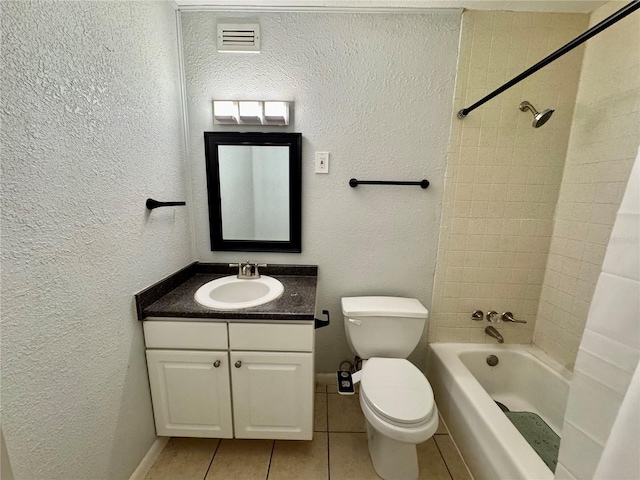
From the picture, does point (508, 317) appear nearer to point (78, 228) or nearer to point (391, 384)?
point (391, 384)

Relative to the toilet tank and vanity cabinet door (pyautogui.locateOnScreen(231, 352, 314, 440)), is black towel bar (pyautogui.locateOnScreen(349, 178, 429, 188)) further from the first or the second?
vanity cabinet door (pyautogui.locateOnScreen(231, 352, 314, 440))

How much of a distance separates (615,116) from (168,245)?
2262 millimetres

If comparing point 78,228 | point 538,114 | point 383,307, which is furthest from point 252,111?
point 538,114

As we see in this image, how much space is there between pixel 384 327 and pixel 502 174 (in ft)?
3.63

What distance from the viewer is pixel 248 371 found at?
117cm

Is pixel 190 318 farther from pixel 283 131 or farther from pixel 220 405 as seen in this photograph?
pixel 283 131

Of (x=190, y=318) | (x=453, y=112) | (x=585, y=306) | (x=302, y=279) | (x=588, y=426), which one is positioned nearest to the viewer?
(x=588, y=426)

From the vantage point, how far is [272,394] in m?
1.19

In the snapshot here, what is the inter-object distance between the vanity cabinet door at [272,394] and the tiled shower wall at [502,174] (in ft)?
3.03

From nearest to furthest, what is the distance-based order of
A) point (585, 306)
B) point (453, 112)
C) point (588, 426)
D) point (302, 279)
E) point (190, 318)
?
point (588, 426) < point (190, 318) < point (585, 306) < point (453, 112) < point (302, 279)

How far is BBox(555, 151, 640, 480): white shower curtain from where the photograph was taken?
1.37ft

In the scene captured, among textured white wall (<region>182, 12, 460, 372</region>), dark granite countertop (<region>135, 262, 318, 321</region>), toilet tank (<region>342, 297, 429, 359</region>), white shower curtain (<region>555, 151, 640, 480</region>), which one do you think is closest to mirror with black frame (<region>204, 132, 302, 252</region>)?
textured white wall (<region>182, 12, 460, 372</region>)

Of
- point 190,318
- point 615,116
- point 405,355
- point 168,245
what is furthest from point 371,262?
point 615,116

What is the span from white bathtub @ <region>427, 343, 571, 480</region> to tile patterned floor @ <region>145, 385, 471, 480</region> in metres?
0.13
